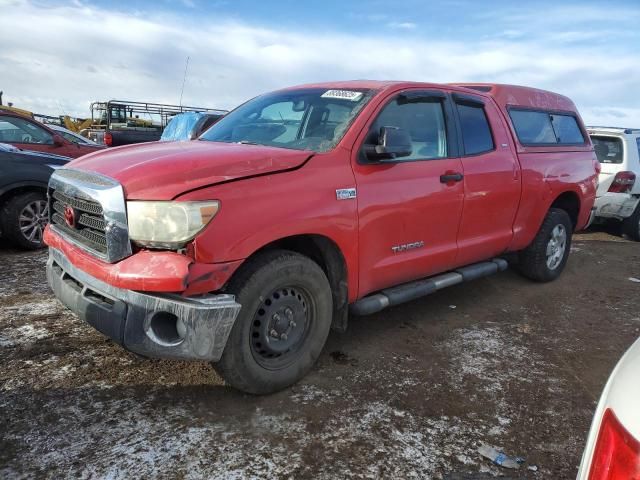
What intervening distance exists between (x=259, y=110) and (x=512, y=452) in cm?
290

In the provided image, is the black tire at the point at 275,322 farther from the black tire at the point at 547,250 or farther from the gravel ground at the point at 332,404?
the black tire at the point at 547,250

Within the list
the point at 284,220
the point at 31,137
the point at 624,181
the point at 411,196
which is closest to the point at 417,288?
the point at 411,196

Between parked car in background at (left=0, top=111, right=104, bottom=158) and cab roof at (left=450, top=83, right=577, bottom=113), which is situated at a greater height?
cab roof at (left=450, top=83, right=577, bottom=113)

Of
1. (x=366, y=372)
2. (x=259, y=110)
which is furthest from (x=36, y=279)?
(x=366, y=372)

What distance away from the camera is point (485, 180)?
4102 mm

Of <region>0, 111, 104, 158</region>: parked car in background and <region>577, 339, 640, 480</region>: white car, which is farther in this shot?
<region>0, 111, 104, 158</region>: parked car in background

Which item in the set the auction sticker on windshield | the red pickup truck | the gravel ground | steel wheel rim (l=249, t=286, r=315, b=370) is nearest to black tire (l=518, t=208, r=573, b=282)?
the red pickup truck

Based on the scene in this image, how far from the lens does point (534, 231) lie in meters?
5.01

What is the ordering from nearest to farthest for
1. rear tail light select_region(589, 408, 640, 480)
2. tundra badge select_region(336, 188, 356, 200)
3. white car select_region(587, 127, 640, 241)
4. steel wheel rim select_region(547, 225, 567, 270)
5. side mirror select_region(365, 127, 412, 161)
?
1. rear tail light select_region(589, 408, 640, 480)
2. tundra badge select_region(336, 188, 356, 200)
3. side mirror select_region(365, 127, 412, 161)
4. steel wheel rim select_region(547, 225, 567, 270)
5. white car select_region(587, 127, 640, 241)

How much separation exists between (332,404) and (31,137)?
6.62m

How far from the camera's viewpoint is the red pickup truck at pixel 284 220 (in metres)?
2.48

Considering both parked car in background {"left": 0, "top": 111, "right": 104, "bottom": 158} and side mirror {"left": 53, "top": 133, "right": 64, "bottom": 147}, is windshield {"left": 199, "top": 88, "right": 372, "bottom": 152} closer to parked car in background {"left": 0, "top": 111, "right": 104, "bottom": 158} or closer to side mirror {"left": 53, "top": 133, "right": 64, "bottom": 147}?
parked car in background {"left": 0, "top": 111, "right": 104, "bottom": 158}

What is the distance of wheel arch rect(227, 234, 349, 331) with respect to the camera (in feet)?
9.97

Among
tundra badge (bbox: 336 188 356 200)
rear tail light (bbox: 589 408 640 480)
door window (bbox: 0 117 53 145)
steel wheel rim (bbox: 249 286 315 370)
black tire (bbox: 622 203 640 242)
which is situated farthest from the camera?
black tire (bbox: 622 203 640 242)
